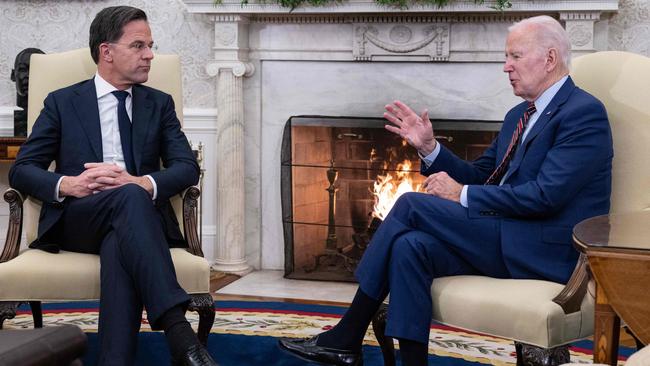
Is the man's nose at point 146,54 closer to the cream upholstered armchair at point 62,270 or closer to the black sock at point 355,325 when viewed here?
the cream upholstered armchair at point 62,270

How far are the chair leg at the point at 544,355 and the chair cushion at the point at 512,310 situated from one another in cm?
2

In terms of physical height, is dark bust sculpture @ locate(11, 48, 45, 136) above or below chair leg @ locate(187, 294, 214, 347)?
above

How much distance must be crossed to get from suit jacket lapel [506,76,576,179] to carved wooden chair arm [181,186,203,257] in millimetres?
1082

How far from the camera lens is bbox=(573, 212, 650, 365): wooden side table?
205cm

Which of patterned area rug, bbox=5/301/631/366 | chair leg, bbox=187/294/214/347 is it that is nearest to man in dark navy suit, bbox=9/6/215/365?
chair leg, bbox=187/294/214/347

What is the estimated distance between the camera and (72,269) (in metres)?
3.02

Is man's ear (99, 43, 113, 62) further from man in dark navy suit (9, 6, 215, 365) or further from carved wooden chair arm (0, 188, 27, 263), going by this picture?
carved wooden chair arm (0, 188, 27, 263)

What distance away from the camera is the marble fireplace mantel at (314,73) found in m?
4.83

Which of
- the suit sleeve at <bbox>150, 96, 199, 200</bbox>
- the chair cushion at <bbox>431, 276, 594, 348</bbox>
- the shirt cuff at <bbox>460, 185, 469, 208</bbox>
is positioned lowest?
the chair cushion at <bbox>431, 276, 594, 348</bbox>

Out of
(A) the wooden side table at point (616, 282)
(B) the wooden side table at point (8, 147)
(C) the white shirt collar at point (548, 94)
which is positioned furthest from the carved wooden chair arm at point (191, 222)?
(B) the wooden side table at point (8, 147)

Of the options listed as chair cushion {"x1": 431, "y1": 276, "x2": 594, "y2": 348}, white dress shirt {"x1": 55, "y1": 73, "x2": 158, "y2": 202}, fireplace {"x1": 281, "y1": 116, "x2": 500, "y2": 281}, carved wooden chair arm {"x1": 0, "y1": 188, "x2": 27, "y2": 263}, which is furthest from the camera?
fireplace {"x1": 281, "y1": 116, "x2": 500, "y2": 281}

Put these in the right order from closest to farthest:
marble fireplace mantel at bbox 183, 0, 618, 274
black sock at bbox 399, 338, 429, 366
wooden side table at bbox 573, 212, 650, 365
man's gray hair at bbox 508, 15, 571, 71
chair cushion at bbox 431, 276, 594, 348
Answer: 1. wooden side table at bbox 573, 212, 650, 365
2. chair cushion at bbox 431, 276, 594, 348
3. black sock at bbox 399, 338, 429, 366
4. man's gray hair at bbox 508, 15, 571, 71
5. marble fireplace mantel at bbox 183, 0, 618, 274

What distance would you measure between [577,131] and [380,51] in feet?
7.51

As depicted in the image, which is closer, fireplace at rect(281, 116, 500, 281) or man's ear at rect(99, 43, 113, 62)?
man's ear at rect(99, 43, 113, 62)
